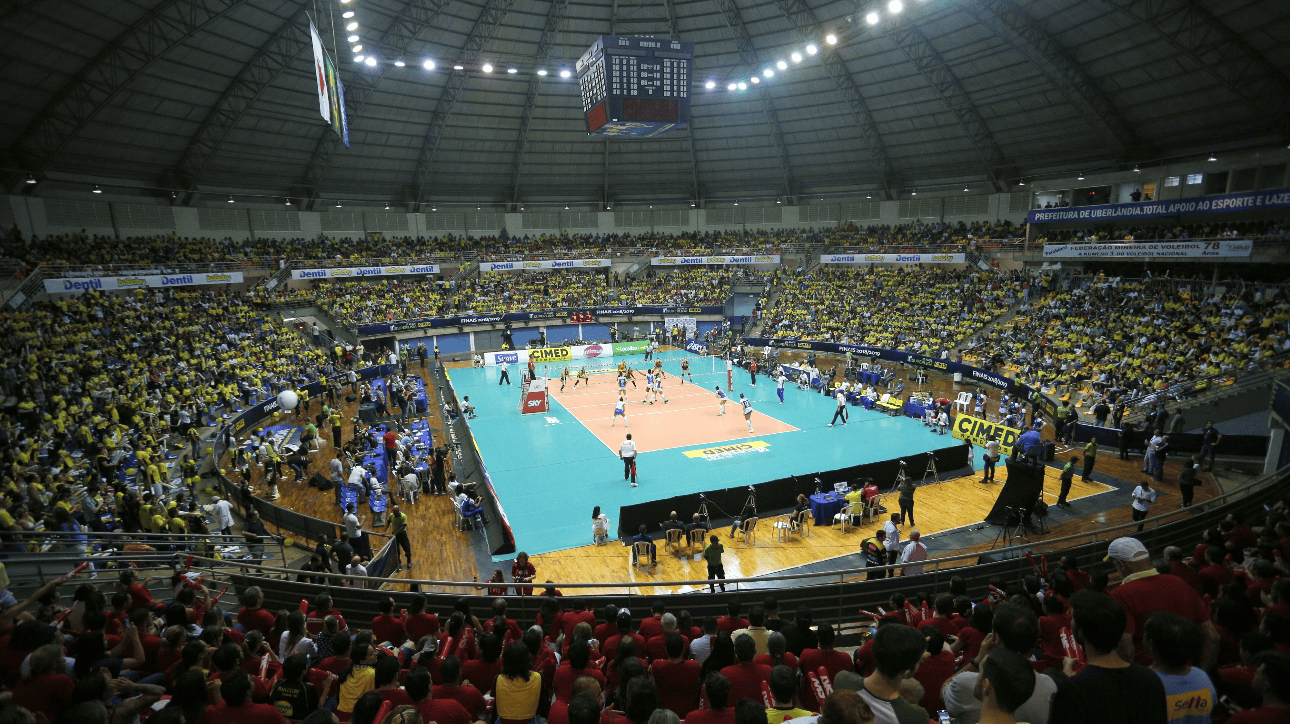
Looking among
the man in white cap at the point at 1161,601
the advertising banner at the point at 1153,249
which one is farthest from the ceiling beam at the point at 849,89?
the man in white cap at the point at 1161,601

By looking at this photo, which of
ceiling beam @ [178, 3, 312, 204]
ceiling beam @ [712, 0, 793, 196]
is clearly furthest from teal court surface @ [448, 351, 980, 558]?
ceiling beam @ [712, 0, 793, 196]

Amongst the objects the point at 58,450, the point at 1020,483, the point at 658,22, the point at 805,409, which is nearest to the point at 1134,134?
the point at 805,409

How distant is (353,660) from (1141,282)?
3872 centimetres

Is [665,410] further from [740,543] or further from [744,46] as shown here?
[744,46]

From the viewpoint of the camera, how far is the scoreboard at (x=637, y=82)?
2295 centimetres

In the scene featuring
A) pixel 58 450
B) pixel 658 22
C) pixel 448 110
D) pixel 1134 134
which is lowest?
pixel 58 450

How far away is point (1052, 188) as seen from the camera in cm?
3988

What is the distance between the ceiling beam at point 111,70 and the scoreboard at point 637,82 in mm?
16119

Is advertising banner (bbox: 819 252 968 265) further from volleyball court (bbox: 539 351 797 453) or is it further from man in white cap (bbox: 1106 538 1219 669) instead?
man in white cap (bbox: 1106 538 1219 669)

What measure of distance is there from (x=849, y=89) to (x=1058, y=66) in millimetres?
12079

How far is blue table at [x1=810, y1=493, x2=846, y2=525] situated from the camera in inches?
645

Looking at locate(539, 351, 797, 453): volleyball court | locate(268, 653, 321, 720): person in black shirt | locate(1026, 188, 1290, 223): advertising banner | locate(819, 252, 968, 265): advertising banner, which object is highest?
locate(1026, 188, 1290, 223): advertising banner

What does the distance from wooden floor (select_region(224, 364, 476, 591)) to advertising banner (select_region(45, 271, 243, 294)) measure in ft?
65.2

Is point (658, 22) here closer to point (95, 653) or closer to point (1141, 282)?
point (1141, 282)
